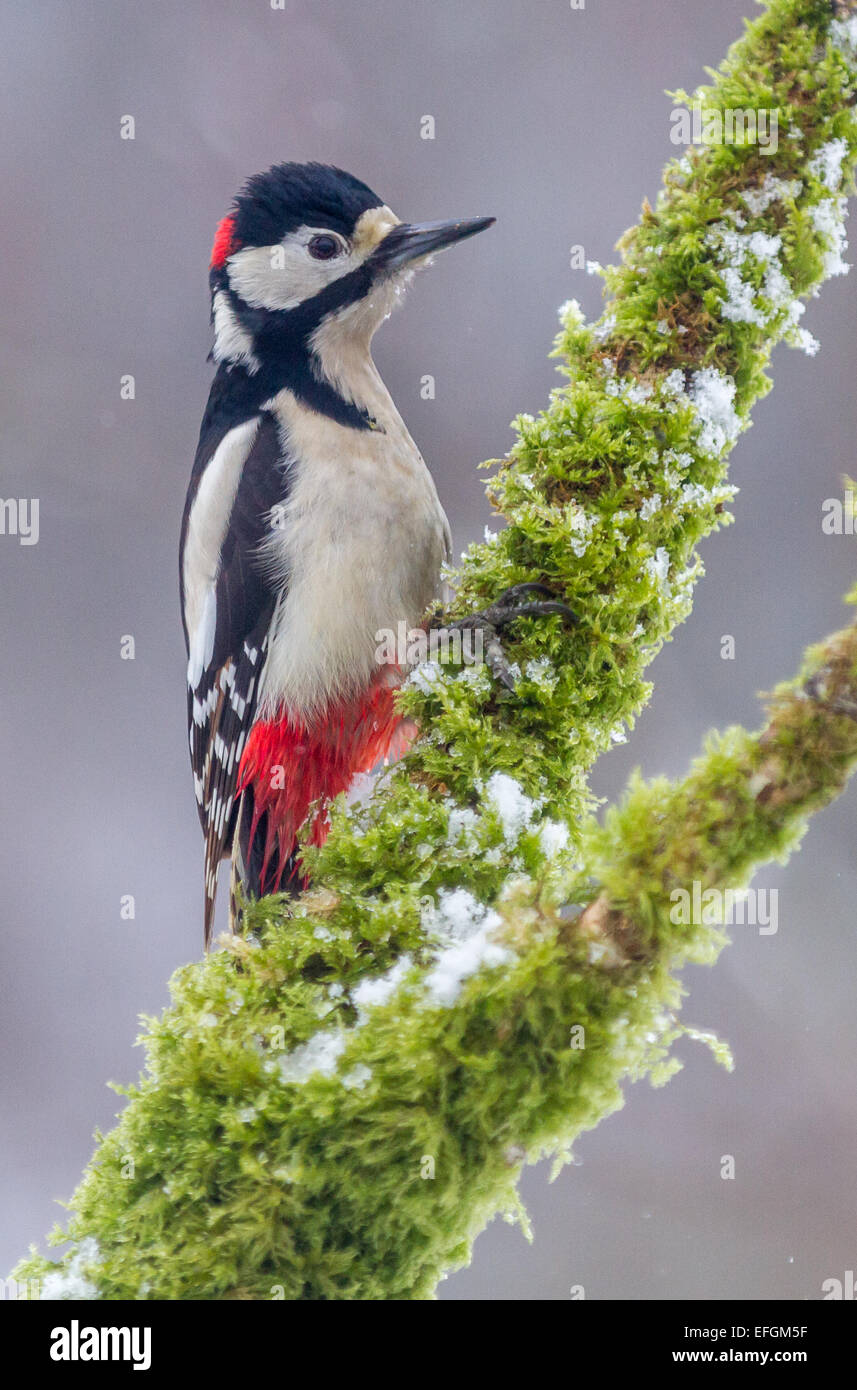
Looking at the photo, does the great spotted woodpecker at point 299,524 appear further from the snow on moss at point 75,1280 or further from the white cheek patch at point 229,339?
the snow on moss at point 75,1280

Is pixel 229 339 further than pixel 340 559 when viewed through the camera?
Yes

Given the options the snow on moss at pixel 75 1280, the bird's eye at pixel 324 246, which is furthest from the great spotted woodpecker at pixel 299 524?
the snow on moss at pixel 75 1280

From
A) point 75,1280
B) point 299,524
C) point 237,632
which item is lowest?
point 75,1280

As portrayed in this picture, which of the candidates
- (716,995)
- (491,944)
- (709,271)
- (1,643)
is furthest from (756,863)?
(1,643)

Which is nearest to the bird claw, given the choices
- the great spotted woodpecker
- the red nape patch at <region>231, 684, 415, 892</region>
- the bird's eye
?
the great spotted woodpecker

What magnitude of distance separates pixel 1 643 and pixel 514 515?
354cm

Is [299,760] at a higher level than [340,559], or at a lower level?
lower

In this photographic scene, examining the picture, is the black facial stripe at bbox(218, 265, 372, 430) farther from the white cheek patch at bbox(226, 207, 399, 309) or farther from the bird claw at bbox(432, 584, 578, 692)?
the bird claw at bbox(432, 584, 578, 692)

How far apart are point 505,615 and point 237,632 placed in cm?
88

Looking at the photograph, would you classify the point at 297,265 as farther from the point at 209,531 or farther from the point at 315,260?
the point at 209,531

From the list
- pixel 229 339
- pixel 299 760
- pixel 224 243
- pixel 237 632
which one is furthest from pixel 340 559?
pixel 224 243

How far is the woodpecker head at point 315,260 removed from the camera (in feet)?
7.80

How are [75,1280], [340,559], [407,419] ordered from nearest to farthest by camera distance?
[75,1280], [340,559], [407,419]

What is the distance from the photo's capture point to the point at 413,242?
2354 mm
